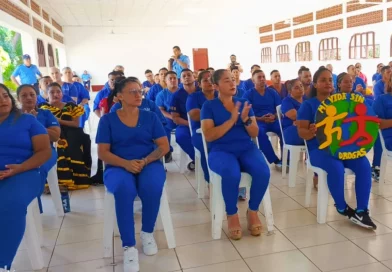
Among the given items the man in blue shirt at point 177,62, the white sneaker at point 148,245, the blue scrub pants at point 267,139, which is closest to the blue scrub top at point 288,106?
the blue scrub pants at point 267,139

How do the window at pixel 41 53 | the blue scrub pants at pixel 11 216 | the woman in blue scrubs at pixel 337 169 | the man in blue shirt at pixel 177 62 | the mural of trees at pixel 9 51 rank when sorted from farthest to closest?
the window at pixel 41 53 → the mural of trees at pixel 9 51 → the man in blue shirt at pixel 177 62 → the woman in blue scrubs at pixel 337 169 → the blue scrub pants at pixel 11 216

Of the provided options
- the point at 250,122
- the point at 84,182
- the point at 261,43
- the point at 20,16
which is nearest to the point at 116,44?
the point at 261,43

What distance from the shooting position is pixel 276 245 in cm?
227

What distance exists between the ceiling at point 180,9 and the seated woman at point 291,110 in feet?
22.7

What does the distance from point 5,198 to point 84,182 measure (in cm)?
164

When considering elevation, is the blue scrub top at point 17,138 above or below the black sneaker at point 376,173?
above

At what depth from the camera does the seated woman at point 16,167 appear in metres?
1.86

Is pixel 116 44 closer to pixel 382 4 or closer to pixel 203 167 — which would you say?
pixel 382 4

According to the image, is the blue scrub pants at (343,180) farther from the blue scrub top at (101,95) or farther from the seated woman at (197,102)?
the blue scrub top at (101,95)

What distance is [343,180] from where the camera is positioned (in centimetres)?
247

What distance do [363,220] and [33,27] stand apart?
29.1 ft

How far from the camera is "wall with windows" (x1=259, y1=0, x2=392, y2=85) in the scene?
9.76 meters

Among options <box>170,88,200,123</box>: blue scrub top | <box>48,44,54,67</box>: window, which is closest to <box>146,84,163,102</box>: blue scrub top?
<box>170,88,200,123</box>: blue scrub top

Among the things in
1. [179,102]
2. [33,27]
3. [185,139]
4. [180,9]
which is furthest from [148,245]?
[180,9]
